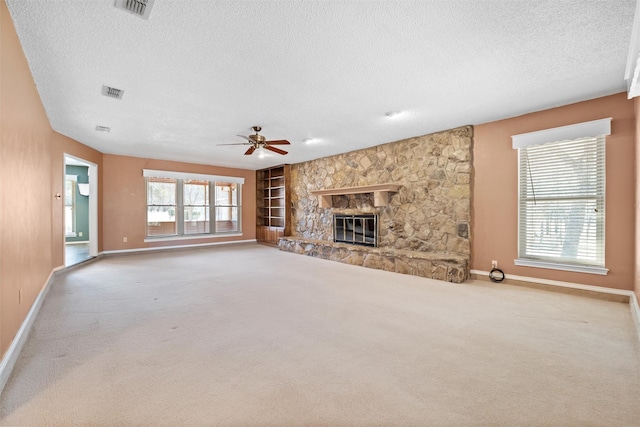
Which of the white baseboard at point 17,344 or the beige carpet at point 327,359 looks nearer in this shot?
the beige carpet at point 327,359

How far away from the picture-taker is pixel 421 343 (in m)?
2.36

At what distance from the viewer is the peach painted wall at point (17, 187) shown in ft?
6.49

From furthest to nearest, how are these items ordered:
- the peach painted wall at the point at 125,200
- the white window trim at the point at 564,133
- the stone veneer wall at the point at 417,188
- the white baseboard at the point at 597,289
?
the peach painted wall at the point at 125,200, the stone veneer wall at the point at 417,188, the white window trim at the point at 564,133, the white baseboard at the point at 597,289

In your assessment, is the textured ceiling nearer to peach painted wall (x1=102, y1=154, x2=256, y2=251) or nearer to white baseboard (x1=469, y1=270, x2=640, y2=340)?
white baseboard (x1=469, y1=270, x2=640, y2=340)

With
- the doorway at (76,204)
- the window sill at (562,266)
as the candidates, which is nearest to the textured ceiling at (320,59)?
the window sill at (562,266)

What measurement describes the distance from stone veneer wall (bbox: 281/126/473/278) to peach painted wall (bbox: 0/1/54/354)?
5041mm

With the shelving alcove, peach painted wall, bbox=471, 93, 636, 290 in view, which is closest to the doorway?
the shelving alcove

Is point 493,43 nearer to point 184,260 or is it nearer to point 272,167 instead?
point 184,260

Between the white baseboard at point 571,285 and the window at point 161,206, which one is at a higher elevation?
the window at point 161,206

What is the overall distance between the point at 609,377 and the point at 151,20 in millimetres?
4066

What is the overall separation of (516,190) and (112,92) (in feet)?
18.1

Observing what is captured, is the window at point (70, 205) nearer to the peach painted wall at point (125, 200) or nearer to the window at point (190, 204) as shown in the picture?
the peach painted wall at point (125, 200)

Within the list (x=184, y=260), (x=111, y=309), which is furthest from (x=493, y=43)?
(x=184, y=260)

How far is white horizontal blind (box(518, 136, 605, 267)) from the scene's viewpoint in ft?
11.5
